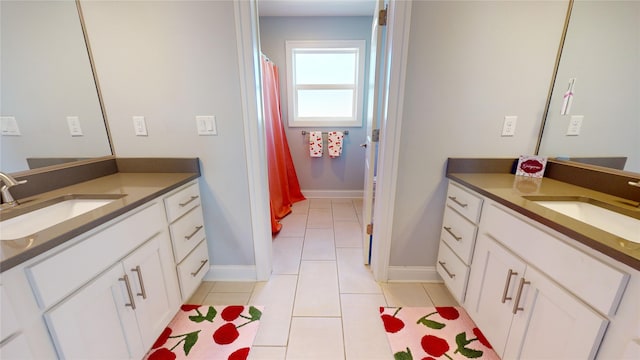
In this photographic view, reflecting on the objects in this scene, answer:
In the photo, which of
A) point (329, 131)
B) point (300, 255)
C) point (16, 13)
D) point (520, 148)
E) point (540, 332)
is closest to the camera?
point (540, 332)

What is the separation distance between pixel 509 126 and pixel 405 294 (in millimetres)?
1278

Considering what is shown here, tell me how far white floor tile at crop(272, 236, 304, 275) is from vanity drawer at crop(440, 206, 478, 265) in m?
1.13

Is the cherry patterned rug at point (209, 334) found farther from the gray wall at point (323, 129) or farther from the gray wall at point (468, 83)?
the gray wall at point (323, 129)

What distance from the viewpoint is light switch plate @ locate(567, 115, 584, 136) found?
1.30 metres

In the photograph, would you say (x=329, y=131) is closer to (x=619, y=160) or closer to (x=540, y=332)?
(x=619, y=160)

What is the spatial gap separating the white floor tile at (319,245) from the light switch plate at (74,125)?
1702mm

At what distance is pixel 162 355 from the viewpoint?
1.23 meters

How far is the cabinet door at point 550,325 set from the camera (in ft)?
2.37

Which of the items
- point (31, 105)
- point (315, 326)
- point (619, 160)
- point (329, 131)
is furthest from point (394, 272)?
point (31, 105)

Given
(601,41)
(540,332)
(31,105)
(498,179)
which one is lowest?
(540,332)

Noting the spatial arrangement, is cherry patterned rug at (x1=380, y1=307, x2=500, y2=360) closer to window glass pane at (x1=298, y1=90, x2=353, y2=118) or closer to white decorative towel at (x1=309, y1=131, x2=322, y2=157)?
white decorative towel at (x1=309, y1=131, x2=322, y2=157)

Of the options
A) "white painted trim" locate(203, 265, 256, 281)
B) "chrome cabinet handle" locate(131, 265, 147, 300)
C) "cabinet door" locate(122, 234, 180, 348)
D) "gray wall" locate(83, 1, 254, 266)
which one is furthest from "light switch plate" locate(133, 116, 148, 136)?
"white painted trim" locate(203, 265, 256, 281)

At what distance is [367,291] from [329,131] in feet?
7.14

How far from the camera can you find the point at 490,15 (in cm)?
133
